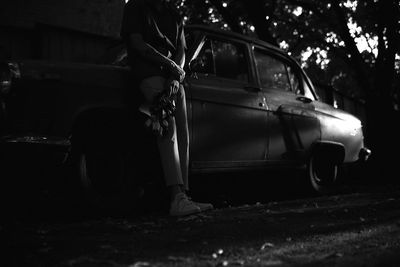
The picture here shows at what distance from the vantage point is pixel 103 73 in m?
4.16

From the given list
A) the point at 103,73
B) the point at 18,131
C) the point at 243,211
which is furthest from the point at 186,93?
the point at 18,131

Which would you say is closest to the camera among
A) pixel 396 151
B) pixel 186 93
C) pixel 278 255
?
pixel 278 255

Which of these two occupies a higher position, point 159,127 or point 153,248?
point 159,127

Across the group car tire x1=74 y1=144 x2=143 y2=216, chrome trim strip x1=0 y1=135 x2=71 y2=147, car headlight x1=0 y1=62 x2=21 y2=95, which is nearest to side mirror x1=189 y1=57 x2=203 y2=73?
car tire x1=74 y1=144 x2=143 y2=216

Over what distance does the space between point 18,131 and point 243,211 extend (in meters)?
2.10

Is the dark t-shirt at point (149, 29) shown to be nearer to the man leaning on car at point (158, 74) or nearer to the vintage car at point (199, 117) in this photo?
the man leaning on car at point (158, 74)

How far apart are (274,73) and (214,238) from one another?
318 centimetres

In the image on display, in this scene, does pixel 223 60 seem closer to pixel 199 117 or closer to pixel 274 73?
pixel 199 117

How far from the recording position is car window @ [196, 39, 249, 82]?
16.8 ft

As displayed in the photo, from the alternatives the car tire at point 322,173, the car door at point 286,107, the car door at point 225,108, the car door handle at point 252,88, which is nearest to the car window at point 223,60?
the car door at point 225,108

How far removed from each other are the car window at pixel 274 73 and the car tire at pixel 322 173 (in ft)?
3.12

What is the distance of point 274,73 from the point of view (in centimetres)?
616

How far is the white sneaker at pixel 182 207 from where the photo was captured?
14.1 feet

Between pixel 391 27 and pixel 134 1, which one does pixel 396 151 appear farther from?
pixel 134 1
